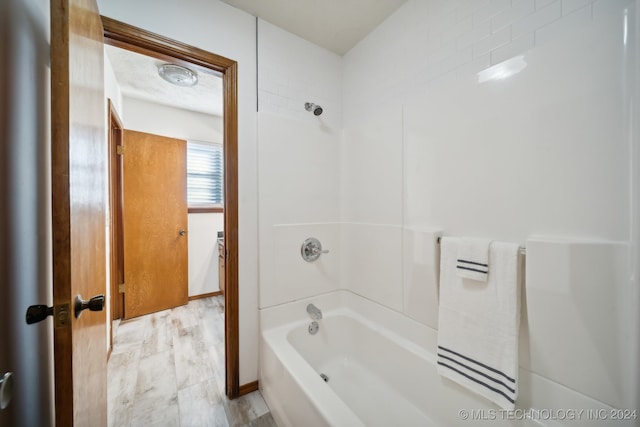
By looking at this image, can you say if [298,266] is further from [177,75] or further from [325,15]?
[177,75]

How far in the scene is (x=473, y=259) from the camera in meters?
1.07

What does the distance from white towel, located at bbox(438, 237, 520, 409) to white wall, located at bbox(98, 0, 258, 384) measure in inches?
44.4

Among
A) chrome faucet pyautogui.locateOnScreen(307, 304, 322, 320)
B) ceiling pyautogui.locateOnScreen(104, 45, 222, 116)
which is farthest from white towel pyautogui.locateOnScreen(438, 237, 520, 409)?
ceiling pyautogui.locateOnScreen(104, 45, 222, 116)

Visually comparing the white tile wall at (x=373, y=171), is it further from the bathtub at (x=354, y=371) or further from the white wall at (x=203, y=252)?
the white wall at (x=203, y=252)

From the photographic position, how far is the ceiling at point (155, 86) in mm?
2021

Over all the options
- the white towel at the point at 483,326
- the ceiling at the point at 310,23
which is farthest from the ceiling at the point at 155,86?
the white towel at the point at 483,326

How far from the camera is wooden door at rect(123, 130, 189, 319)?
8.50 ft

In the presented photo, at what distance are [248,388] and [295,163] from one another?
154 centimetres

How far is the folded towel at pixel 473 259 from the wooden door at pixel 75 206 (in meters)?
1.42

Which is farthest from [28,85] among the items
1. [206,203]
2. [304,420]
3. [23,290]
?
[206,203]

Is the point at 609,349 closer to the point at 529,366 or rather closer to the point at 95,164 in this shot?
the point at 529,366

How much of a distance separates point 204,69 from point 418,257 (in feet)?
5.64

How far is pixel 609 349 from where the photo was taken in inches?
30.7

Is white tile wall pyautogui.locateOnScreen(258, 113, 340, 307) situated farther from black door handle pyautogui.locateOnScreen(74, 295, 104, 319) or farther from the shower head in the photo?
Answer: black door handle pyautogui.locateOnScreen(74, 295, 104, 319)
